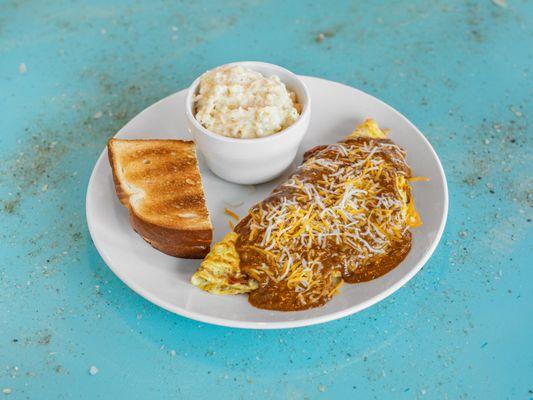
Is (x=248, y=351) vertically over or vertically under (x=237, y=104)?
under

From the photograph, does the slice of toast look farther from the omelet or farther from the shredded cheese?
the shredded cheese

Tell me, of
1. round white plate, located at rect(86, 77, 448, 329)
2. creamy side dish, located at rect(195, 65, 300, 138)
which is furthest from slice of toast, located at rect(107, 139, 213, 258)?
creamy side dish, located at rect(195, 65, 300, 138)

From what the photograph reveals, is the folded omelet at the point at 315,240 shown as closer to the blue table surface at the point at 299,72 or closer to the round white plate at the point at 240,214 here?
the round white plate at the point at 240,214

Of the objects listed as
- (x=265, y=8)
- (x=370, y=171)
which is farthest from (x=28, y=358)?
(x=265, y=8)

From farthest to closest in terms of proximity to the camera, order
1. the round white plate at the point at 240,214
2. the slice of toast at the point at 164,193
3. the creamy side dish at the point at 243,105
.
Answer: the creamy side dish at the point at 243,105
the slice of toast at the point at 164,193
the round white plate at the point at 240,214

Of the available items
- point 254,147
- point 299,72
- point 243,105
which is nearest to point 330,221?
point 254,147

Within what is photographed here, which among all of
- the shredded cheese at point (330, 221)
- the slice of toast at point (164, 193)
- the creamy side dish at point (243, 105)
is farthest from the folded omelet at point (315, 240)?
the creamy side dish at point (243, 105)

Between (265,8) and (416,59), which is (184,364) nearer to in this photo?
(416,59)
